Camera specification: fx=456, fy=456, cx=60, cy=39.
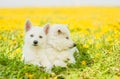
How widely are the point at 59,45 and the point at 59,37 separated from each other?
16cm

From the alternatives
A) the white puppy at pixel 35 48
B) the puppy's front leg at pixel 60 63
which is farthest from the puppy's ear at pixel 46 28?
the puppy's front leg at pixel 60 63

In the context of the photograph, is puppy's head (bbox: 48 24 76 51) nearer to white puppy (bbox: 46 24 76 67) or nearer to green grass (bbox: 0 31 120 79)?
white puppy (bbox: 46 24 76 67)

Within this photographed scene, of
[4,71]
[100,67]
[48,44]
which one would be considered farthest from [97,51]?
[4,71]

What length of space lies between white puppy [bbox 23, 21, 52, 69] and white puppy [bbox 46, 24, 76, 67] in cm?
15

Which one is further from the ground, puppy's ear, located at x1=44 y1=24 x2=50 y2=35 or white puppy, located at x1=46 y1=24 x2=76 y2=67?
puppy's ear, located at x1=44 y1=24 x2=50 y2=35

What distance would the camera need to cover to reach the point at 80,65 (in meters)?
9.13

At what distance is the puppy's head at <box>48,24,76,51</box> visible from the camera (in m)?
8.69

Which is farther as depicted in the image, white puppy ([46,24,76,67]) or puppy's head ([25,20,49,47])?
white puppy ([46,24,76,67])

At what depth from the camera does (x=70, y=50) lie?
9.05m

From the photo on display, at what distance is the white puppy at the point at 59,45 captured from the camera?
343 inches

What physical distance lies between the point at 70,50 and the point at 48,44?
501 mm

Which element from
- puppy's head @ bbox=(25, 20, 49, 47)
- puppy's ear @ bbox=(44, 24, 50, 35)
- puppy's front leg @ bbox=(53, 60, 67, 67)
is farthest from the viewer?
puppy's front leg @ bbox=(53, 60, 67, 67)

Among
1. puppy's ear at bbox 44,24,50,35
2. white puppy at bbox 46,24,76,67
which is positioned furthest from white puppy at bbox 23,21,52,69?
white puppy at bbox 46,24,76,67

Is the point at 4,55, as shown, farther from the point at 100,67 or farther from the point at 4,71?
the point at 100,67
